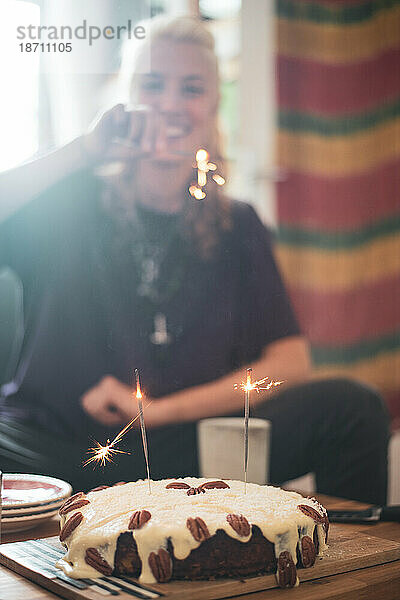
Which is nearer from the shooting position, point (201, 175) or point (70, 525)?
point (70, 525)

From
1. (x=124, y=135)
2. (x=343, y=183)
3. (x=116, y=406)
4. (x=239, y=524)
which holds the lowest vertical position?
(x=116, y=406)

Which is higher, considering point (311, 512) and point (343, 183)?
point (343, 183)

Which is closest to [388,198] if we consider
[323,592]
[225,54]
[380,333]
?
[380,333]

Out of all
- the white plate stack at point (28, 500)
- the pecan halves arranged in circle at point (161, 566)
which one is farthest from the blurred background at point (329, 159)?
the pecan halves arranged in circle at point (161, 566)

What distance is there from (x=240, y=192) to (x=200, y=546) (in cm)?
139

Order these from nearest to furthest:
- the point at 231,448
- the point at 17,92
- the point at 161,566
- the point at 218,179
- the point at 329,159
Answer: the point at 161,566
the point at 231,448
the point at 17,92
the point at 218,179
the point at 329,159

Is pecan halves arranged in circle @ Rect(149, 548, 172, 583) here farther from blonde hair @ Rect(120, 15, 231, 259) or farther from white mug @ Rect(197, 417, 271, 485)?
blonde hair @ Rect(120, 15, 231, 259)

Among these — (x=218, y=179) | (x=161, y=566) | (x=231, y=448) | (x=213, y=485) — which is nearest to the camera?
(x=161, y=566)

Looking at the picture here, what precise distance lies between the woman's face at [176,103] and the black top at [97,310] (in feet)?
0.28

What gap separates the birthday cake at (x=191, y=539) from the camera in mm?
556

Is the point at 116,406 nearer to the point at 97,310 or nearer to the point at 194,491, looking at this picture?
the point at 97,310

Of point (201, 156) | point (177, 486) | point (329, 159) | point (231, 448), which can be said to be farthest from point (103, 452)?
point (329, 159)

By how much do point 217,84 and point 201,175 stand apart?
23 centimetres

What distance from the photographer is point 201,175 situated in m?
1.25
